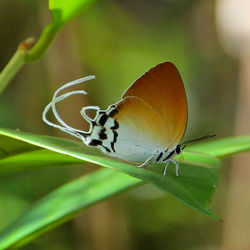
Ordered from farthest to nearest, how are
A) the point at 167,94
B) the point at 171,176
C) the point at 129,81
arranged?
the point at 129,81 < the point at 167,94 < the point at 171,176

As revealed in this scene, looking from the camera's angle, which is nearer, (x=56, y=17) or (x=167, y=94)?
(x=56, y=17)

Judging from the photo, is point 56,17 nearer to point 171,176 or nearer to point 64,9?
point 64,9

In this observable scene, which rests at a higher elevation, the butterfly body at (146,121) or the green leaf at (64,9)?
the green leaf at (64,9)

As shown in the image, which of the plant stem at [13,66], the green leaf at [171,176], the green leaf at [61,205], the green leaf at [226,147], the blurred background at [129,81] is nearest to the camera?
the green leaf at [171,176]

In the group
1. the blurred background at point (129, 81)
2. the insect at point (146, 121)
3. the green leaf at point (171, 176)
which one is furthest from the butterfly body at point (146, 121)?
the blurred background at point (129, 81)

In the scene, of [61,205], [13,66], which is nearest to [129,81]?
[61,205]

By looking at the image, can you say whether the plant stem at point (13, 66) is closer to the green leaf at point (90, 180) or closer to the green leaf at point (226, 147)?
the green leaf at point (90, 180)

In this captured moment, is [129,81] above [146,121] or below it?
above
